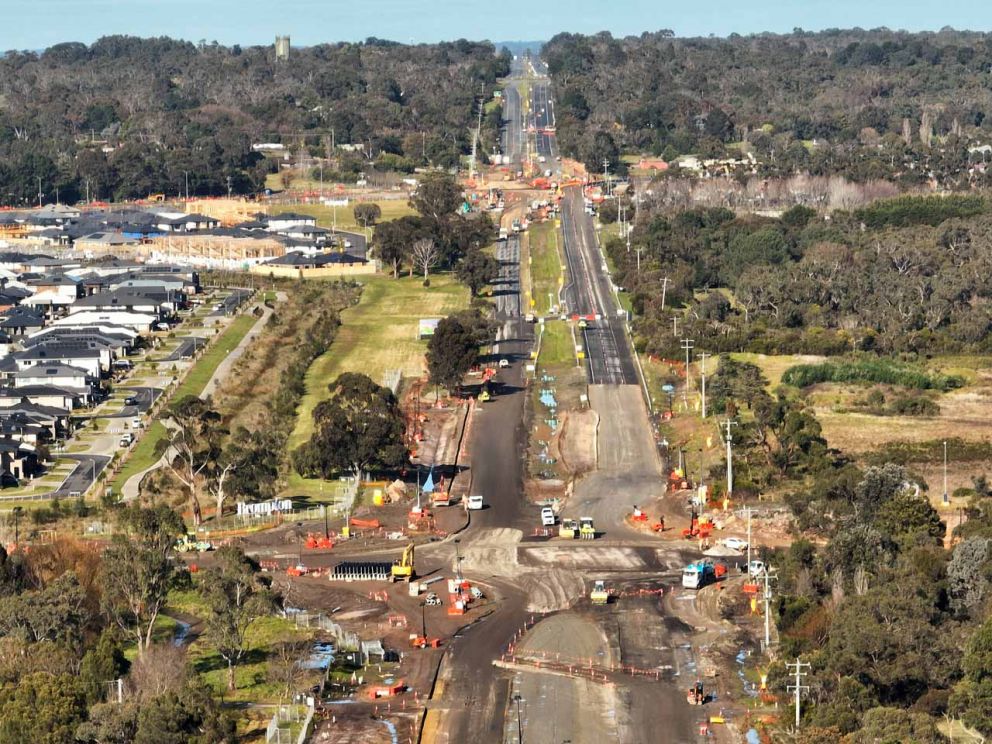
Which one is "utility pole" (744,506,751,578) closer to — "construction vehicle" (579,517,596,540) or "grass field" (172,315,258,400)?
"construction vehicle" (579,517,596,540)

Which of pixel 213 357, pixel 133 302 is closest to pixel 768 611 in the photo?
pixel 213 357

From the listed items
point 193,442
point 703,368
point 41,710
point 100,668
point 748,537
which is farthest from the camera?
point 703,368

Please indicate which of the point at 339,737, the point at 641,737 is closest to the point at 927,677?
the point at 641,737

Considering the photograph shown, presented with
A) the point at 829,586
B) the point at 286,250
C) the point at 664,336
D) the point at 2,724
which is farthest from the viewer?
the point at 286,250

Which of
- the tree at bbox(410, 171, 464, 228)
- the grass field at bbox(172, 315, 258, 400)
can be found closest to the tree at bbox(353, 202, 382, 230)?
the tree at bbox(410, 171, 464, 228)

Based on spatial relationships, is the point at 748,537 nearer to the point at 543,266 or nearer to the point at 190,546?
the point at 190,546

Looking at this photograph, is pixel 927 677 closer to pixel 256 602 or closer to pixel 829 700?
pixel 829 700
